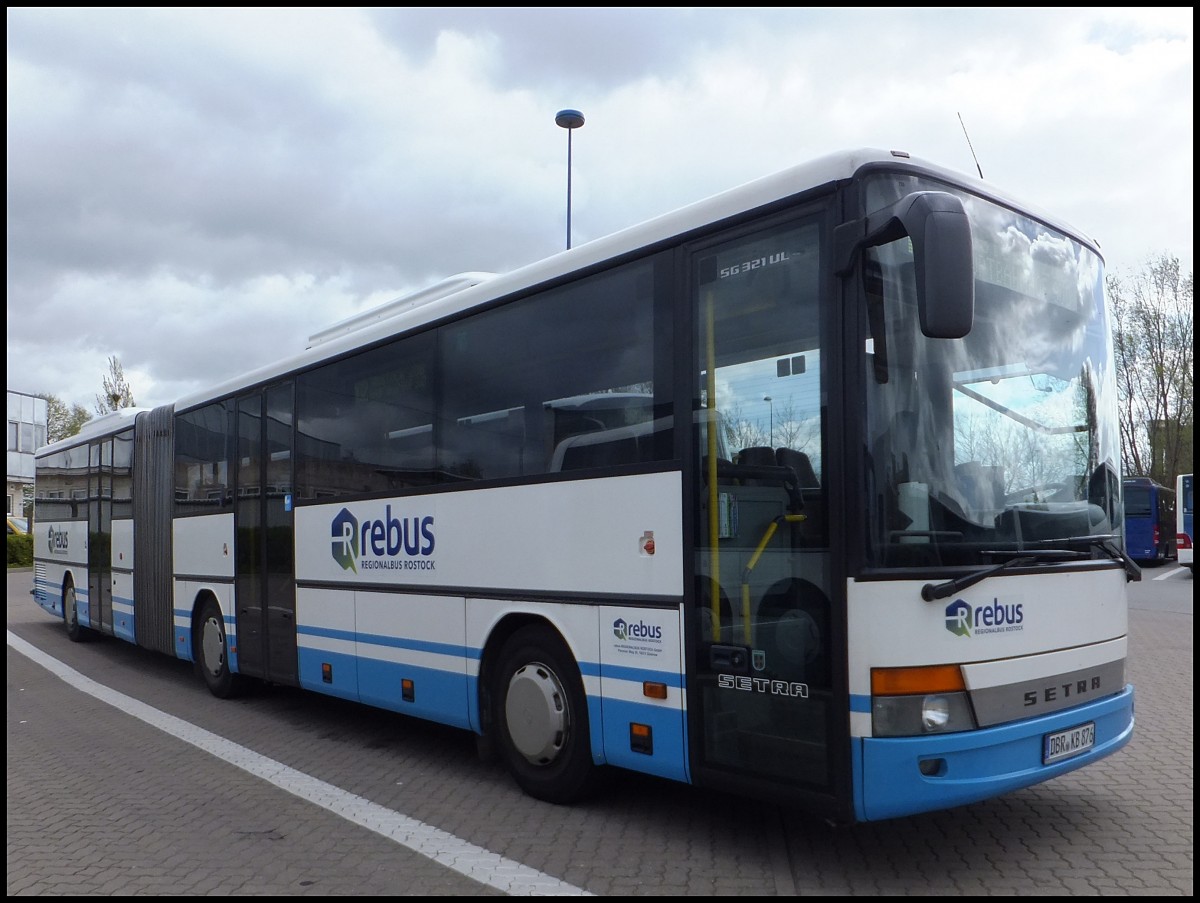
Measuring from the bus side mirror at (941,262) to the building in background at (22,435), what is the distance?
76.7 m

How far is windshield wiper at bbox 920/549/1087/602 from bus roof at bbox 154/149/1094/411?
1.76m

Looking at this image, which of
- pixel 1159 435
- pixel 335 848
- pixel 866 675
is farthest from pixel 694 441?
pixel 1159 435

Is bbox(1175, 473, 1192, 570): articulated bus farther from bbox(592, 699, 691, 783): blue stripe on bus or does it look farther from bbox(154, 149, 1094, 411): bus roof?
bbox(592, 699, 691, 783): blue stripe on bus

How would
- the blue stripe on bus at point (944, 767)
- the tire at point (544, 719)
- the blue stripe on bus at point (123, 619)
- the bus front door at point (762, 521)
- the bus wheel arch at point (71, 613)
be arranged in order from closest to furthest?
the blue stripe on bus at point (944, 767) → the bus front door at point (762, 521) → the tire at point (544, 719) → the blue stripe on bus at point (123, 619) → the bus wheel arch at point (71, 613)

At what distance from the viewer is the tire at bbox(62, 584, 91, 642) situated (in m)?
15.8

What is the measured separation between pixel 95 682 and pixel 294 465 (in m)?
4.92

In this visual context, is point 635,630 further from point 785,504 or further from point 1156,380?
point 1156,380

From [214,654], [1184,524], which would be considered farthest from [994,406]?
[1184,524]

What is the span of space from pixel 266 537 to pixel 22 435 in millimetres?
73875

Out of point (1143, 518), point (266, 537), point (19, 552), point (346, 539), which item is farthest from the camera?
point (19, 552)

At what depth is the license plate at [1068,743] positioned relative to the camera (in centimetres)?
487

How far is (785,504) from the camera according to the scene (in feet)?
15.7

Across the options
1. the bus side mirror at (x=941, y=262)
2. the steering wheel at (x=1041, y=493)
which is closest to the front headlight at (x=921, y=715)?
the steering wheel at (x=1041, y=493)

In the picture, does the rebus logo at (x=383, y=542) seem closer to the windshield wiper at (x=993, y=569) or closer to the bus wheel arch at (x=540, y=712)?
the bus wheel arch at (x=540, y=712)
